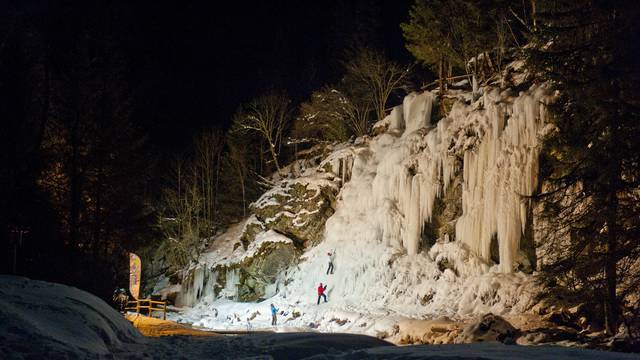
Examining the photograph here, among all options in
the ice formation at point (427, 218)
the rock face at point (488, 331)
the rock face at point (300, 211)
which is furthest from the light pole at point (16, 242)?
the rock face at point (488, 331)

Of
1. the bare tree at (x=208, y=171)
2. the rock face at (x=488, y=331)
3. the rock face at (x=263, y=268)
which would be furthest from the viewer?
the bare tree at (x=208, y=171)

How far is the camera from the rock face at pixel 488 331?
13.4m

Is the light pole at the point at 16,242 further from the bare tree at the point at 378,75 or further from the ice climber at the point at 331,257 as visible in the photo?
the bare tree at the point at 378,75

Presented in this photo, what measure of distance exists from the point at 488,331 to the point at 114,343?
9.61 meters

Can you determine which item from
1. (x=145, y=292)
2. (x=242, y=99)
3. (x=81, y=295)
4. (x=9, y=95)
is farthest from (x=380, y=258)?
(x=242, y=99)

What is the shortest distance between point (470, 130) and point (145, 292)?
24511 millimetres

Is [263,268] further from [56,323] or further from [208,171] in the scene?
[56,323]

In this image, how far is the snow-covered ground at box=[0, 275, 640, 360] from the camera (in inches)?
263

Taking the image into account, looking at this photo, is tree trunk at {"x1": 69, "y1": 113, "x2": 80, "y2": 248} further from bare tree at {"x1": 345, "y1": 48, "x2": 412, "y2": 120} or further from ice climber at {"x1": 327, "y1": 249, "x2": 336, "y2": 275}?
bare tree at {"x1": 345, "y1": 48, "x2": 412, "y2": 120}

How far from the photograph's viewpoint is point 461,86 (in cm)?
2883

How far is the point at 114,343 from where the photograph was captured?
8.58 m

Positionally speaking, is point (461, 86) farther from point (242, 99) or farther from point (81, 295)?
point (242, 99)

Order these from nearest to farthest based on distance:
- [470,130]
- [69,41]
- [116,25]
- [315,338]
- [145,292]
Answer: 1. [315,338]
2. [470,130]
3. [69,41]
4. [116,25]
5. [145,292]

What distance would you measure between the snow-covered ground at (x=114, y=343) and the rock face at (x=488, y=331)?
A: 10.8 ft
